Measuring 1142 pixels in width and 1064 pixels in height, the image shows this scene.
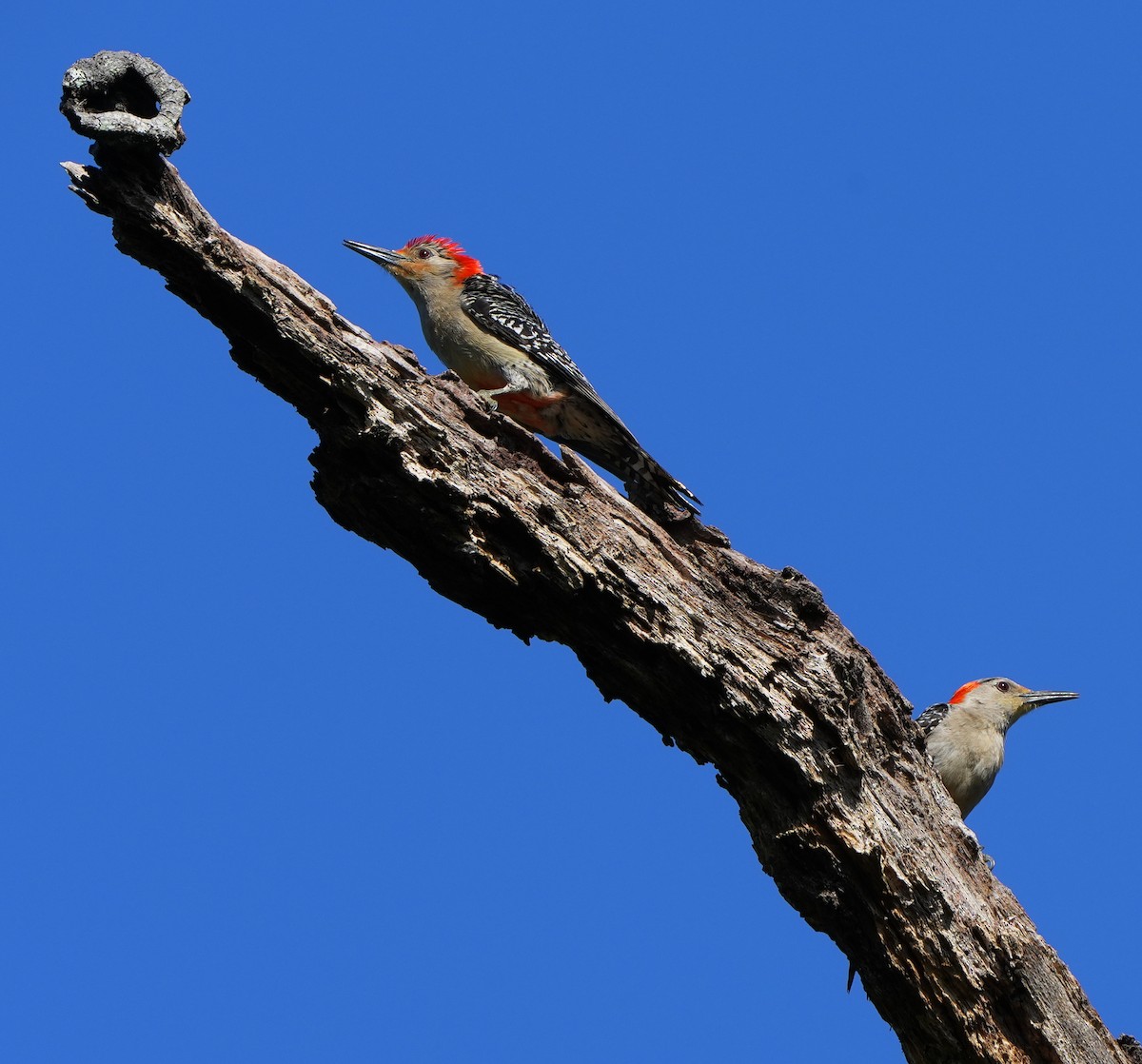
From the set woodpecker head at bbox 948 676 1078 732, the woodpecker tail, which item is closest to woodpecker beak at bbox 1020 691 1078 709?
woodpecker head at bbox 948 676 1078 732

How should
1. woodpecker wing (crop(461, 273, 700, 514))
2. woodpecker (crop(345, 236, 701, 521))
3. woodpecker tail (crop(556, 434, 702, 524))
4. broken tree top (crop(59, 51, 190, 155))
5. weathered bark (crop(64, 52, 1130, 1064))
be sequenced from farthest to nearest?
woodpecker (crop(345, 236, 701, 521)) < woodpecker wing (crop(461, 273, 700, 514)) < woodpecker tail (crop(556, 434, 702, 524)) < weathered bark (crop(64, 52, 1130, 1064)) < broken tree top (crop(59, 51, 190, 155))

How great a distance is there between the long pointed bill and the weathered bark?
157 inches

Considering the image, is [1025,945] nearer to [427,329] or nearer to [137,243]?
[137,243]

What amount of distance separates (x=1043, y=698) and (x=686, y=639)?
5280mm

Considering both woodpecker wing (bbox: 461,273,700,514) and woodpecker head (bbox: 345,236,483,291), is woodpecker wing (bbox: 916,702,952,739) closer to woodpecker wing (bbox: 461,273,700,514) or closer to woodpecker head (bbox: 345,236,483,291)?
woodpecker wing (bbox: 461,273,700,514)

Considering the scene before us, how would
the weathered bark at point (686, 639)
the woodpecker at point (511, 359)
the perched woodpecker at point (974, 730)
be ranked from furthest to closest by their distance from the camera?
1. the perched woodpecker at point (974, 730)
2. the woodpecker at point (511, 359)
3. the weathered bark at point (686, 639)

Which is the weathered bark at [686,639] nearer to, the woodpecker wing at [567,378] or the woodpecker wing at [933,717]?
the woodpecker wing at [567,378]

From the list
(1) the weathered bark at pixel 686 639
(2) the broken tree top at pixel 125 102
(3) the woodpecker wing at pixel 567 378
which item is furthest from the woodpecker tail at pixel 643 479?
(2) the broken tree top at pixel 125 102

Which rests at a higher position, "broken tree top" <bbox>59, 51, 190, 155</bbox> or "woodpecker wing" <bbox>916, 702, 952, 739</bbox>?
"woodpecker wing" <bbox>916, 702, 952, 739</bbox>

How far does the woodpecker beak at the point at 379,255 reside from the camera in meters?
9.43

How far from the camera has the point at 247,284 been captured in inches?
213

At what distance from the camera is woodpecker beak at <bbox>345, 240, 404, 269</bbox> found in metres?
9.43

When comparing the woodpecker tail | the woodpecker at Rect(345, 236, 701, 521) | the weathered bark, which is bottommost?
the weathered bark

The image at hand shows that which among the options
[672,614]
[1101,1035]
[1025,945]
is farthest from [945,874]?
[672,614]
